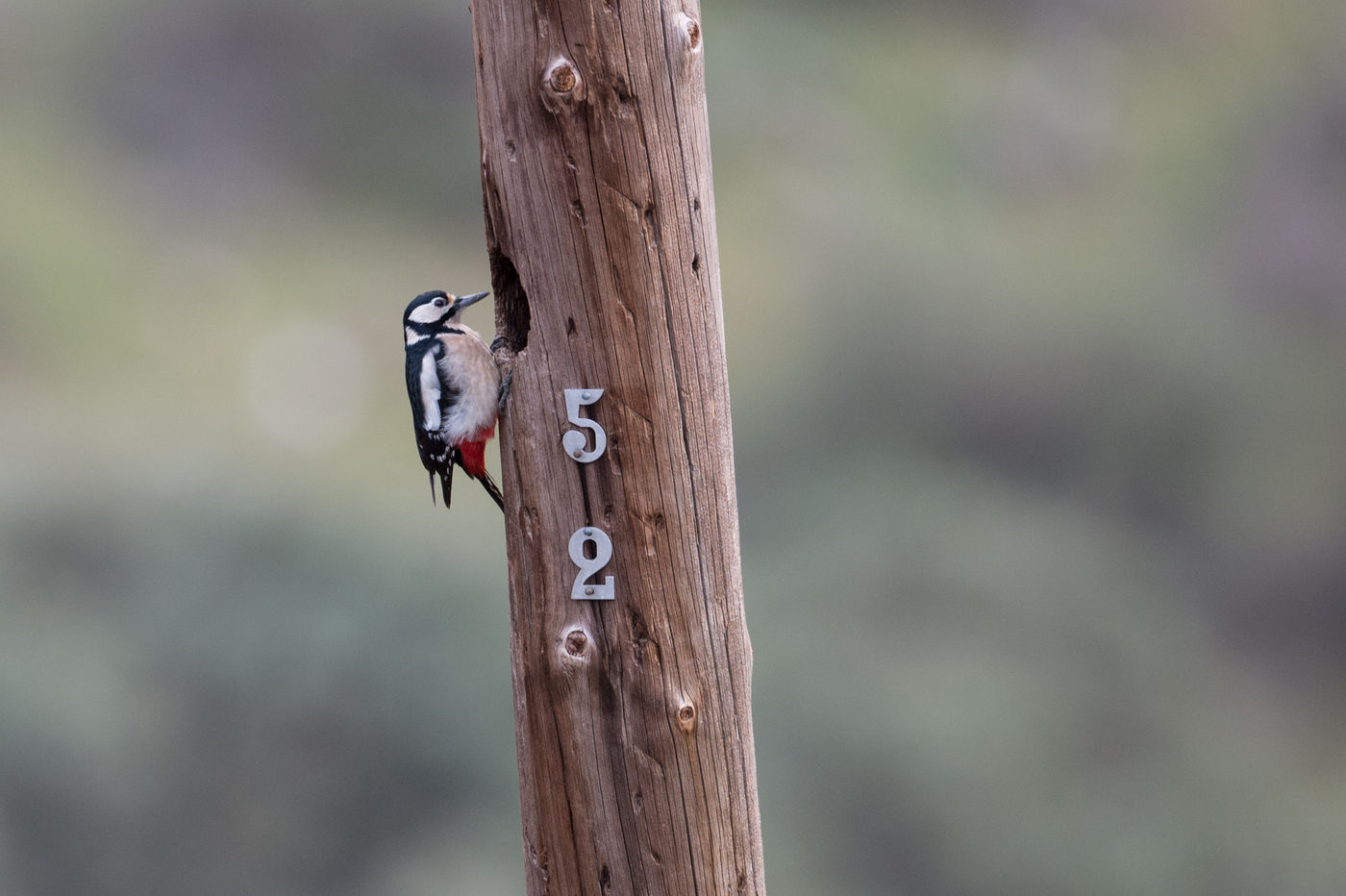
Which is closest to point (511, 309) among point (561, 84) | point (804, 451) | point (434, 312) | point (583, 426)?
point (583, 426)

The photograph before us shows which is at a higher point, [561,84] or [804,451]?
[561,84]

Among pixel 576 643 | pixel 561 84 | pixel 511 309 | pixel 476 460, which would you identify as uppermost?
pixel 561 84

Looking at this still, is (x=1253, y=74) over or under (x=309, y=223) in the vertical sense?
over

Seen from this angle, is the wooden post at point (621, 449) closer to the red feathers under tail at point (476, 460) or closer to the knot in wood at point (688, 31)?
the knot in wood at point (688, 31)

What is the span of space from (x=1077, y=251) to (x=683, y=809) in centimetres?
579

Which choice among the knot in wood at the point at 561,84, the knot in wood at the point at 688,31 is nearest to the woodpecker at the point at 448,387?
the knot in wood at the point at 561,84

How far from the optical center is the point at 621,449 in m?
1.86

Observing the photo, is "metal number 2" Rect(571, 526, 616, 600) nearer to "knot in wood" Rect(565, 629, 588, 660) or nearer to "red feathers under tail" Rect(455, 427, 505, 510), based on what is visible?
"knot in wood" Rect(565, 629, 588, 660)

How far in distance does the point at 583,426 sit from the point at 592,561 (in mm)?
223

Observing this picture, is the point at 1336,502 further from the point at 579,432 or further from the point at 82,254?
the point at 82,254

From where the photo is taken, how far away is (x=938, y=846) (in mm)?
5871

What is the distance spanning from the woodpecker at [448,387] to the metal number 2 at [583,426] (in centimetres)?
23

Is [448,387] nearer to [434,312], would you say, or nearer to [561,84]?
[434,312]

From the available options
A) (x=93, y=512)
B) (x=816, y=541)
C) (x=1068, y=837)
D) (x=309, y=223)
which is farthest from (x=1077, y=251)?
(x=93, y=512)
